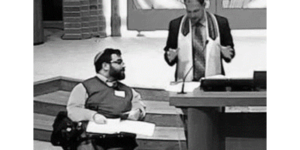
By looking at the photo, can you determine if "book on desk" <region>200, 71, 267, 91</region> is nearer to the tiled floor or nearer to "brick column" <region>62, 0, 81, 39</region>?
the tiled floor

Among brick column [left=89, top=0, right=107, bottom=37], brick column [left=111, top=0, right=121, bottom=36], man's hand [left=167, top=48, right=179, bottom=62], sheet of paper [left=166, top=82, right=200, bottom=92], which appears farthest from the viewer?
brick column [left=89, top=0, right=107, bottom=37]

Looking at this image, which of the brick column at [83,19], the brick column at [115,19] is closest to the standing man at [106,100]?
the brick column at [115,19]

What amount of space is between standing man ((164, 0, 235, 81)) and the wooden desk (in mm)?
430

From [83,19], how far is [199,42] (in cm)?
121

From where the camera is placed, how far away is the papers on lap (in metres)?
2.69

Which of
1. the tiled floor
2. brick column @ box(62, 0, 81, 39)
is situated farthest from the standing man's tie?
brick column @ box(62, 0, 81, 39)

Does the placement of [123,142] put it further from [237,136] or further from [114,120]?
[237,136]

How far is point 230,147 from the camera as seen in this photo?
102 inches

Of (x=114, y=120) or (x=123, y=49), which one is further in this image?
(x=123, y=49)

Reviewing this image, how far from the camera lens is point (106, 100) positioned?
279 centimetres
